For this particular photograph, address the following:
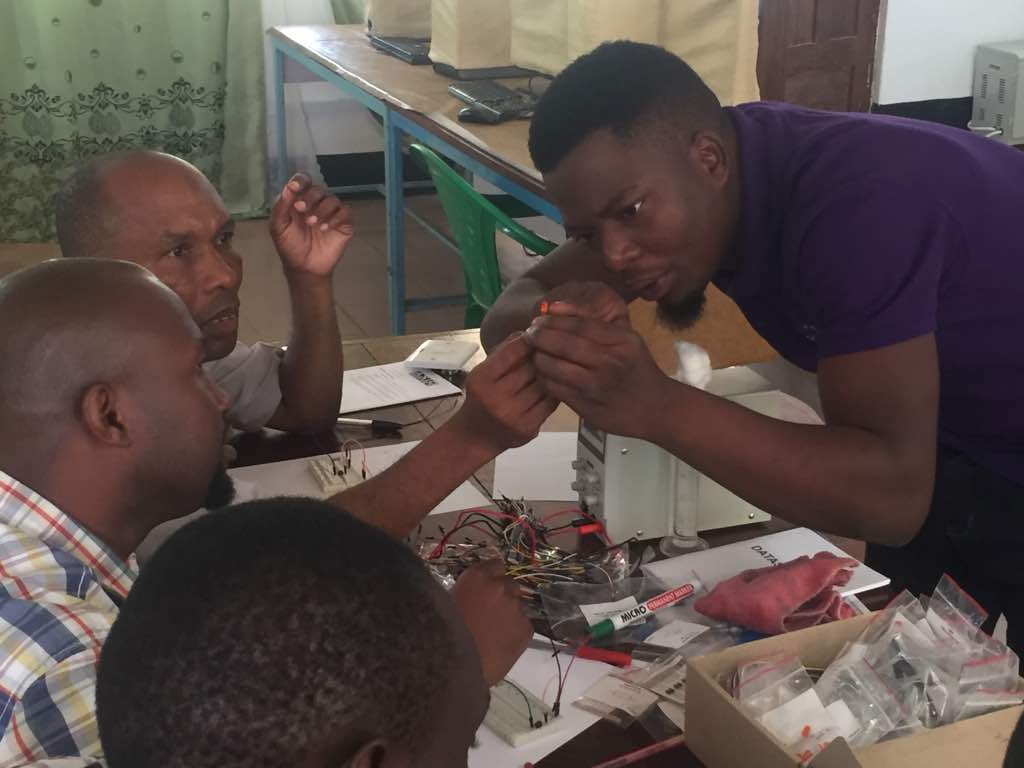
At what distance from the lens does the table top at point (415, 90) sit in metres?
2.77

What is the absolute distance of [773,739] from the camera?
0.95 m

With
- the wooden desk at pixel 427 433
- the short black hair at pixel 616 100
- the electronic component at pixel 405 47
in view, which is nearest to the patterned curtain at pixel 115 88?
the electronic component at pixel 405 47

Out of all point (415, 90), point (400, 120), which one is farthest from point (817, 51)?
point (400, 120)

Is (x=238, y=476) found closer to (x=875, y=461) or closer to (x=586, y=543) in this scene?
(x=586, y=543)

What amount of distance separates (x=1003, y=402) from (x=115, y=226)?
1.15 metres

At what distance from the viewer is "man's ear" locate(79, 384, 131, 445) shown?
1052 millimetres

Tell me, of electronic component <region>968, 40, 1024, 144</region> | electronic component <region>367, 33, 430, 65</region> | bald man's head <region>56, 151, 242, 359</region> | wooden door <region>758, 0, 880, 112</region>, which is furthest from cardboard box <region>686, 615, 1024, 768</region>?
electronic component <region>968, 40, 1024, 144</region>

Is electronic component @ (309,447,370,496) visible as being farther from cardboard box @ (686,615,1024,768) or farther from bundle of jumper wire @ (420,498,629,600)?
cardboard box @ (686,615,1024,768)

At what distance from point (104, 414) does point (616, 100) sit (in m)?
0.65

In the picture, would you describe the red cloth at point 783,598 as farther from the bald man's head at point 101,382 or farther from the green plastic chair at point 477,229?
the green plastic chair at point 477,229

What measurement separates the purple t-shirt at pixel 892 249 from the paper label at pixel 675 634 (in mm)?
321

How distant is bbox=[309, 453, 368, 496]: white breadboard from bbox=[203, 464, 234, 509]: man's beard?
0.13 m

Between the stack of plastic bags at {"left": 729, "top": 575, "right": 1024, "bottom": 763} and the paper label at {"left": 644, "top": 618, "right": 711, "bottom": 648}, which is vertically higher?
the stack of plastic bags at {"left": 729, "top": 575, "right": 1024, "bottom": 763}

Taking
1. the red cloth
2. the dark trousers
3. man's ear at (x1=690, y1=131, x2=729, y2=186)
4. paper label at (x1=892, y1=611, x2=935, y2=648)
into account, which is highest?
man's ear at (x1=690, y1=131, x2=729, y2=186)
